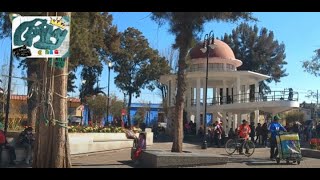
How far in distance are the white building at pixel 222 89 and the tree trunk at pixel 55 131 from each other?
69.7 ft

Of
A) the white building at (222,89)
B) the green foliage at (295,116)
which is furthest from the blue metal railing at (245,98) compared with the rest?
the green foliage at (295,116)

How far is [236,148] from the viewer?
17062mm

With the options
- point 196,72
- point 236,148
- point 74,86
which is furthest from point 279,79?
point 236,148

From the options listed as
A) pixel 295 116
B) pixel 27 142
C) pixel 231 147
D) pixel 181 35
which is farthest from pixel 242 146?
pixel 295 116

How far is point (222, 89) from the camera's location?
37.1 m

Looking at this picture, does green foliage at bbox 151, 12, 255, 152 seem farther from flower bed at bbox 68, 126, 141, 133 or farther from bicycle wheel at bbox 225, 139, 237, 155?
flower bed at bbox 68, 126, 141, 133

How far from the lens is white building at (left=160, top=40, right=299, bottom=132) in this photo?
3322 cm

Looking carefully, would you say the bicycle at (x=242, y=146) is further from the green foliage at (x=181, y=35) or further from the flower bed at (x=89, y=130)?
the flower bed at (x=89, y=130)

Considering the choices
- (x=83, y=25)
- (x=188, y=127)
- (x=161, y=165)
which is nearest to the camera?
(x=161, y=165)

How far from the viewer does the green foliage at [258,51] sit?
50.7 metres

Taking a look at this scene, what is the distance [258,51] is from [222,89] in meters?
16.2
